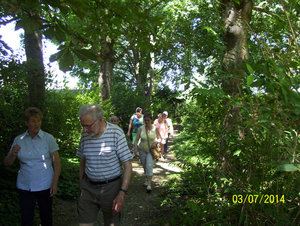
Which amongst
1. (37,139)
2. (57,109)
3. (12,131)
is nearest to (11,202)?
(12,131)

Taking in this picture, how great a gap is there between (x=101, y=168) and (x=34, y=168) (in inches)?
37.5

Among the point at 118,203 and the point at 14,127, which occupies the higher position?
the point at 14,127

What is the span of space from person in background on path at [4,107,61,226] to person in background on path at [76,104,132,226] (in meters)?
0.62

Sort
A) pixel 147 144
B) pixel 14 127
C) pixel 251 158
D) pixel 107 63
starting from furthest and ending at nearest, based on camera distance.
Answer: pixel 107 63, pixel 147 144, pixel 14 127, pixel 251 158

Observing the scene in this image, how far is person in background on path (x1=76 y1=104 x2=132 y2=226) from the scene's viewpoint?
2891mm

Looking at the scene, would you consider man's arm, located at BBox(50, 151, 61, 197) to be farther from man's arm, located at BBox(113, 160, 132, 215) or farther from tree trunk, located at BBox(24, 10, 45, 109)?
tree trunk, located at BBox(24, 10, 45, 109)

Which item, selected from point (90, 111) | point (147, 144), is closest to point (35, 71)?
point (90, 111)

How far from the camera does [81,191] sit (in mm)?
3023

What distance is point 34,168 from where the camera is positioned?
3.20 m

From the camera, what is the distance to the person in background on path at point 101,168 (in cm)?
289

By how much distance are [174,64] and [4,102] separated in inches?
1182

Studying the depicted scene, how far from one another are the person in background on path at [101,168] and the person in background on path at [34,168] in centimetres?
62

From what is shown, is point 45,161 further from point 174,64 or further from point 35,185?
point 174,64
